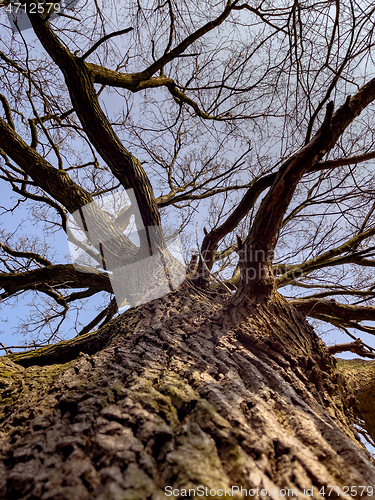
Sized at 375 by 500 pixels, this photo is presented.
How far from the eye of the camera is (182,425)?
78cm

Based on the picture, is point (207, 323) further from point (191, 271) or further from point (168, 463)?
point (191, 271)

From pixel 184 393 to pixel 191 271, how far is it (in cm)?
248

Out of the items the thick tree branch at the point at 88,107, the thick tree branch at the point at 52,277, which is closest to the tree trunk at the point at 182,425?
the thick tree branch at the point at 52,277

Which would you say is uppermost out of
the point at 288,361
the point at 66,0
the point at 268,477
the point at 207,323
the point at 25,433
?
the point at 66,0

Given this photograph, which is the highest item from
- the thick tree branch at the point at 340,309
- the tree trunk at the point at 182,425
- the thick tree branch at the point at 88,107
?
the thick tree branch at the point at 88,107

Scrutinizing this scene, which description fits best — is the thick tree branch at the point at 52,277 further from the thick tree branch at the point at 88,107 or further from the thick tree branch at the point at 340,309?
the thick tree branch at the point at 340,309

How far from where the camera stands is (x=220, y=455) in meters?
0.65

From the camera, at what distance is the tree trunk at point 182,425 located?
0.57m

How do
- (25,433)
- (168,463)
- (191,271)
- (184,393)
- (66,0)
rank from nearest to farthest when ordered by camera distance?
1. (168,463)
2. (25,433)
3. (184,393)
4. (66,0)
5. (191,271)

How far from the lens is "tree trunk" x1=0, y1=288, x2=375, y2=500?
57 centimetres

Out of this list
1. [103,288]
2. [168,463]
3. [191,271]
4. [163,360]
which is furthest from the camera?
[191,271]

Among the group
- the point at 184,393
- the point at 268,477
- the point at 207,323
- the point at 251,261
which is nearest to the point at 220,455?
the point at 268,477

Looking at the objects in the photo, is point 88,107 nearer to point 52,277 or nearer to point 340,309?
point 52,277

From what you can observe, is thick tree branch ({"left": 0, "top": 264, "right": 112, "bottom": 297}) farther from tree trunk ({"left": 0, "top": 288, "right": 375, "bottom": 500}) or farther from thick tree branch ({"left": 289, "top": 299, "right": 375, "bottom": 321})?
thick tree branch ({"left": 289, "top": 299, "right": 375, "bottom": 321})
